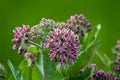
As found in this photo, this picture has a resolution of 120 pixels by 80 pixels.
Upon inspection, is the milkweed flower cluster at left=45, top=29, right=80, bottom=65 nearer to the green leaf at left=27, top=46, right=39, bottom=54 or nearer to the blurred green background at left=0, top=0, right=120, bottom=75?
the green leaf at left=27, top=46, right=39, bottom=54

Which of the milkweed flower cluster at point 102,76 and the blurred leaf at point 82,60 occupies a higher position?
the blurred leaf at point 82,60

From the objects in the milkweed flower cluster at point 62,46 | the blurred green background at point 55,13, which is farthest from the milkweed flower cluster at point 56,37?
the blurred green background at point 55,13

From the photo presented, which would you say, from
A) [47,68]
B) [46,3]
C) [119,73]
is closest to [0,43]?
[46,3]

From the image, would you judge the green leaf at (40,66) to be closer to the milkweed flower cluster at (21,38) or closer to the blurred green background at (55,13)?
the milkweed flower cluster at (21,38)

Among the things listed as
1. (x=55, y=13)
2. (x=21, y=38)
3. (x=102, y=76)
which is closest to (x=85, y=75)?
(x=102, y=76)

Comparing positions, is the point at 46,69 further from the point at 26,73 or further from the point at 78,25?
the point at 78,25

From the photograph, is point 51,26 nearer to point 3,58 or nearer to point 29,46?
point 29,46
